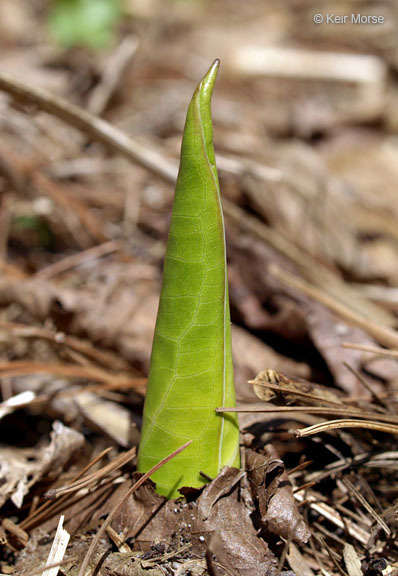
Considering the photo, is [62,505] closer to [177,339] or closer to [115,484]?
[115,484]

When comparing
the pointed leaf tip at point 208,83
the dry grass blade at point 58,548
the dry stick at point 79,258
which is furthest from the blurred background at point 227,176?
the pointed leaf tip at point 208,83

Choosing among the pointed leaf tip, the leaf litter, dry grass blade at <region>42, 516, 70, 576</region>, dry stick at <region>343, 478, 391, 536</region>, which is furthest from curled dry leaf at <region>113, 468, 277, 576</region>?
the pointed leaf tip

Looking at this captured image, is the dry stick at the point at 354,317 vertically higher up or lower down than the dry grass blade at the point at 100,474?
higher up

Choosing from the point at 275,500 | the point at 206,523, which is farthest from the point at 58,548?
the point at 275,500

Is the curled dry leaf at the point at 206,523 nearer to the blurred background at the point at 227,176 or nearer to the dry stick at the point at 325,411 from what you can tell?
the dry stick at the point at 325,411

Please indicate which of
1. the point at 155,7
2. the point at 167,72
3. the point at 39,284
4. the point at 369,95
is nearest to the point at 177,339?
the point at 39,284

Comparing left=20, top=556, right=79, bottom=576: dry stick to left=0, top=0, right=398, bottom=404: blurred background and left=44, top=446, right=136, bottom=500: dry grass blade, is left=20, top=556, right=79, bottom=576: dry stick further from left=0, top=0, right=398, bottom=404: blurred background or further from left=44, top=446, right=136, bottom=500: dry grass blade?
left=0, top=0, right=398, bottom=404: blurred background
